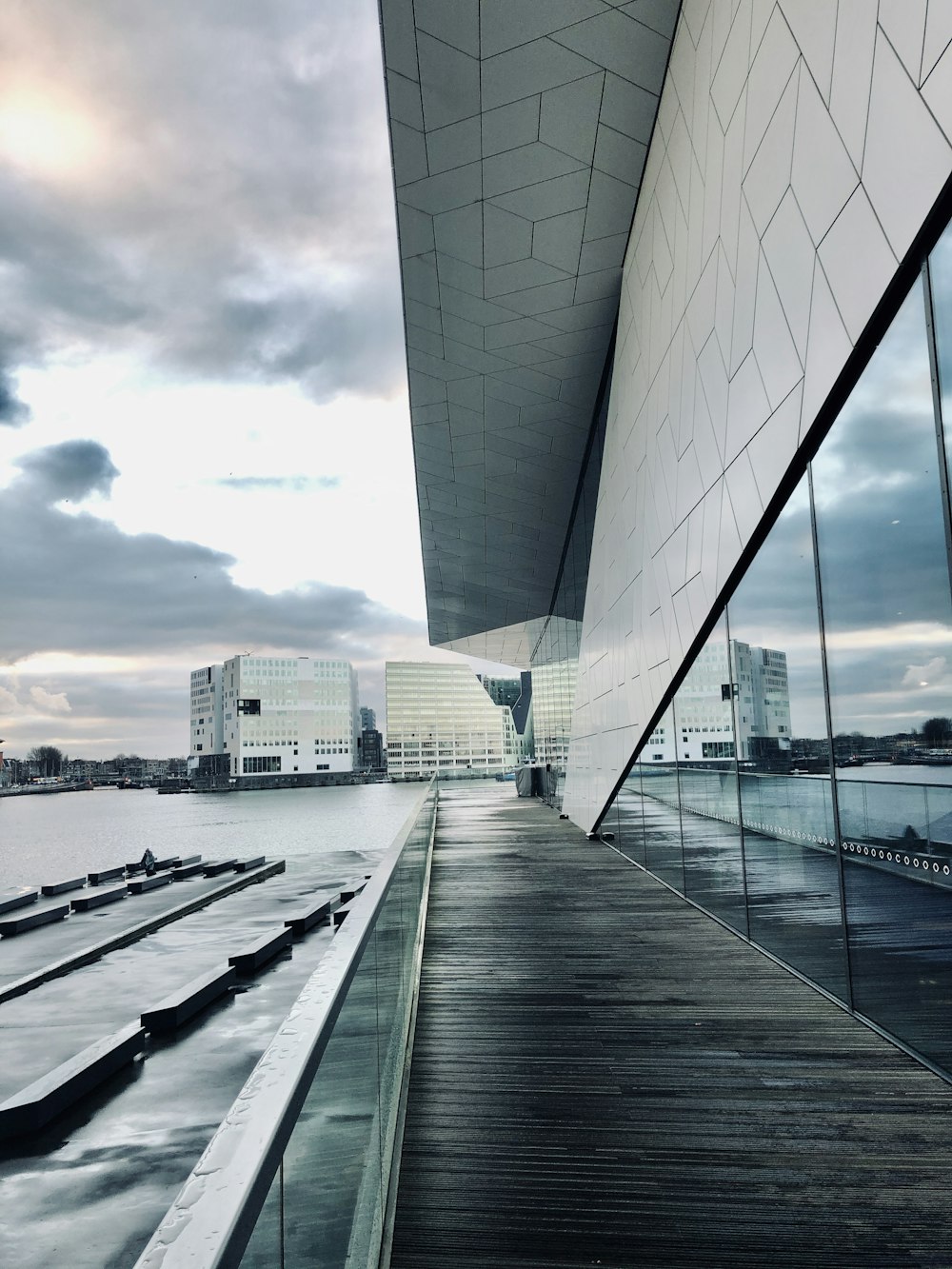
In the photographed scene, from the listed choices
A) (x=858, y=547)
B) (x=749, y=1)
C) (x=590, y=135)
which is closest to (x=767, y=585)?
(x=858, y=547)

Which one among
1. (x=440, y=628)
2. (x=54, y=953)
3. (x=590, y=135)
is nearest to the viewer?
(x=590, y=135)

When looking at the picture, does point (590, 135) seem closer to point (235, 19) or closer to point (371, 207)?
point (235, 19)

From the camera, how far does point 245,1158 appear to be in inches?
44.4

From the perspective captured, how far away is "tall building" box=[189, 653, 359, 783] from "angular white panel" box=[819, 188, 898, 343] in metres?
121

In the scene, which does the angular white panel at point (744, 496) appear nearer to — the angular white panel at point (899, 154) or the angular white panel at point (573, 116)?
the angular white panel at point (899, 154)

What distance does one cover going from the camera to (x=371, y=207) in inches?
2501

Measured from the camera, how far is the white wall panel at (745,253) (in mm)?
3949

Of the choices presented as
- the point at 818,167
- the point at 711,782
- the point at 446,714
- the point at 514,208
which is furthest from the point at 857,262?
the point at 446,714

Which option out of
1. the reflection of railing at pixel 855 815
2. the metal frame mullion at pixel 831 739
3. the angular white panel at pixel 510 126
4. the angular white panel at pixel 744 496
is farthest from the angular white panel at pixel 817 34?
the angular white panel at pixel 510 126

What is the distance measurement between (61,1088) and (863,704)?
14097mm

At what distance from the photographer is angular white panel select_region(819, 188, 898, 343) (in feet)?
13.5

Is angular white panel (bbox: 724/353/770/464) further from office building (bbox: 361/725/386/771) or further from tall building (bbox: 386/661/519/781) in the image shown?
office building (bbox: 361/725/386/771)

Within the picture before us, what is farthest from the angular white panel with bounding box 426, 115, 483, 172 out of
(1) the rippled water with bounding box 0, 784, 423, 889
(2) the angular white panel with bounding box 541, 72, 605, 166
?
(1) the rippled water with bounding box 0, 784, 423, 889

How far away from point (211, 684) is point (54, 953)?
10601cm
